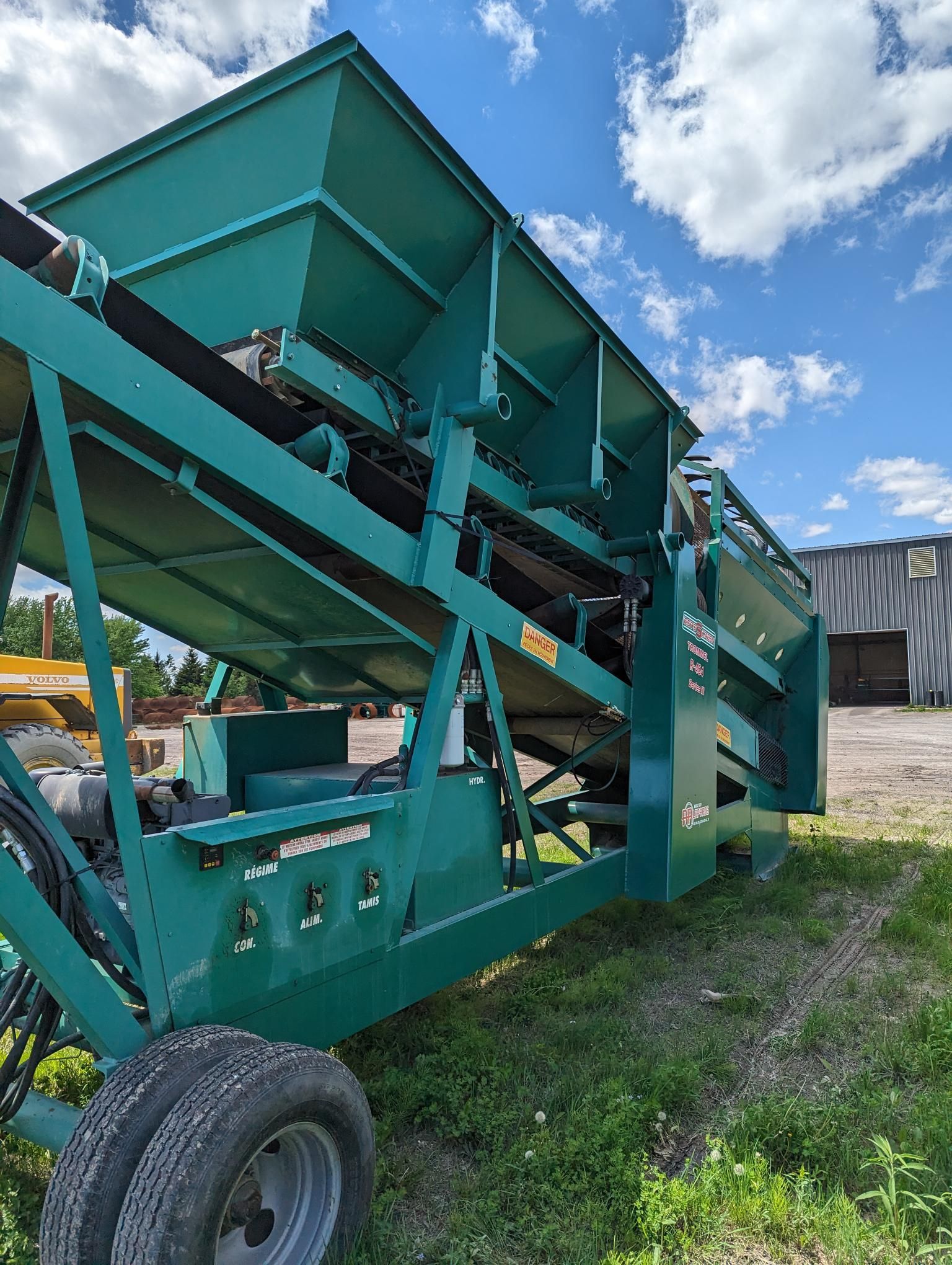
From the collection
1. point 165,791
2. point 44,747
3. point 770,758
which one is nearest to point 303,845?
point 165,791

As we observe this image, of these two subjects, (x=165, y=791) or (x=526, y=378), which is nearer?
(x=165, y=791)

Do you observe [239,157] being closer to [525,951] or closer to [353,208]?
[353,208]

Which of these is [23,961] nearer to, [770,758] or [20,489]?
[20,489]

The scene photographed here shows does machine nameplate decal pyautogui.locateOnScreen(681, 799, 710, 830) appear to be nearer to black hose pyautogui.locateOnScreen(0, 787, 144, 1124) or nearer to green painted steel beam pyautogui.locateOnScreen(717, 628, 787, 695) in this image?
green painted steel beam pyautogui.locateOnScreen(717, 628, 787, 695)

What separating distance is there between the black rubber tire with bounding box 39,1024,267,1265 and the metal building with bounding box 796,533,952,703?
25398 millimetres

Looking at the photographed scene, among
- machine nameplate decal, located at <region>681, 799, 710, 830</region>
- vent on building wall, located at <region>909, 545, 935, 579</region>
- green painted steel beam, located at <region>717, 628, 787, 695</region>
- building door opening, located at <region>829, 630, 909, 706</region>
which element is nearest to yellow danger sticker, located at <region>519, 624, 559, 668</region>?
machine nameplate decal, located at <region>681, 799, 710, 830</region>

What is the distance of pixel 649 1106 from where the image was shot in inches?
110

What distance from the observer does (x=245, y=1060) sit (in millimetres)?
1904

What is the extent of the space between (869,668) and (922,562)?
5.86 meters

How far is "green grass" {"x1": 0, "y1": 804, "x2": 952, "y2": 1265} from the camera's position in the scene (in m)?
2.23

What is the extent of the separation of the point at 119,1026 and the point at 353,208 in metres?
2.49

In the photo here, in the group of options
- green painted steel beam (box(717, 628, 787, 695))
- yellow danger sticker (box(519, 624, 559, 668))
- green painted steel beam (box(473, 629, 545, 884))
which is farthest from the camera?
green painted steel beam (box(717, 628, 787, 695))

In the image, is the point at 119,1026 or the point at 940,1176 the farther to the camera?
the point at 940,1176

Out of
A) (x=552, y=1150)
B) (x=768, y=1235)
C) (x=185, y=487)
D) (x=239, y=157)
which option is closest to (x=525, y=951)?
(x=552, y=1150)
